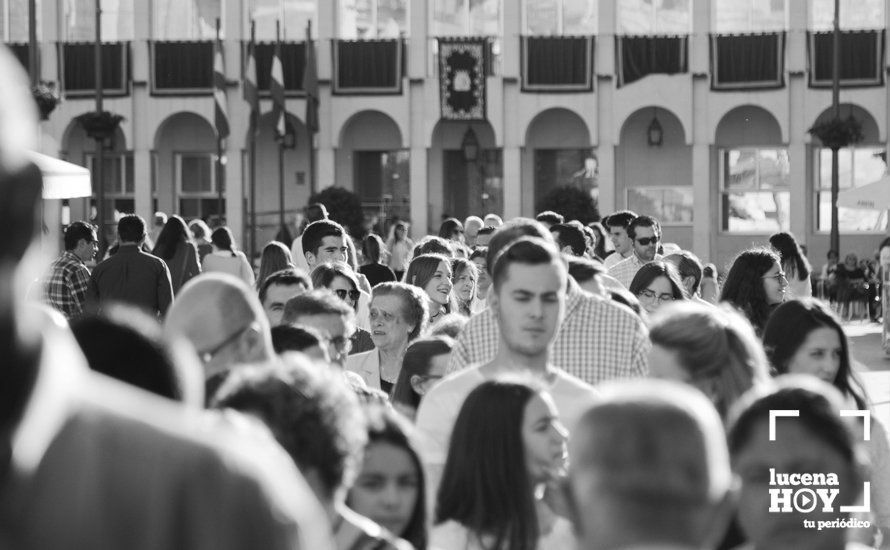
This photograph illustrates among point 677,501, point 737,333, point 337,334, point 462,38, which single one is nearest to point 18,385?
point 677,501

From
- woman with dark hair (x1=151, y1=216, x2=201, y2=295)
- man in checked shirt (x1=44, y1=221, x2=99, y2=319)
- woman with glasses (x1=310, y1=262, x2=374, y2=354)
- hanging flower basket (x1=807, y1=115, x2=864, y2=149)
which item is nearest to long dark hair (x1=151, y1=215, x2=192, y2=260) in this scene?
woman with dark hair (x1=151, y1=216, x2=201, y2=295)

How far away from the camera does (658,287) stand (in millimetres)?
9398

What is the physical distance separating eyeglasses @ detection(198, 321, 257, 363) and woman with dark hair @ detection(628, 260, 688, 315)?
16.3 ft

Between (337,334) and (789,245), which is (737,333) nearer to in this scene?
(337,334)

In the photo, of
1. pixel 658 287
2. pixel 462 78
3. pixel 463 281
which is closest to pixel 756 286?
pixel 658 287

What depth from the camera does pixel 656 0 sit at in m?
40.0

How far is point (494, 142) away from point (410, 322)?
33271 millimetres

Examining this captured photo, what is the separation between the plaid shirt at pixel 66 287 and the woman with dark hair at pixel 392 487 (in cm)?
812

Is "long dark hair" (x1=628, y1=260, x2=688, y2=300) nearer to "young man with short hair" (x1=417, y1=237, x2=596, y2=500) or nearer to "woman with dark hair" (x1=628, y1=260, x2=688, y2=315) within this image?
"woman with dark hair" (x1=628, y1=260, x2=688, y2=315)

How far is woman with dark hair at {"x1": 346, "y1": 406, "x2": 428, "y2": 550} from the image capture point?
14.0 feet

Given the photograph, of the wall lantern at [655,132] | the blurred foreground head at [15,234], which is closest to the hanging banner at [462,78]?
the wall lantern at [655,132]

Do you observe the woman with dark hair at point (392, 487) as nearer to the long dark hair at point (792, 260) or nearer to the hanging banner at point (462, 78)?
the long dark hair at point (792, 260)

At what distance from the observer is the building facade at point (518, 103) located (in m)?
39.3

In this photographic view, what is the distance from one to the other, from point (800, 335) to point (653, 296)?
11.6 feet
